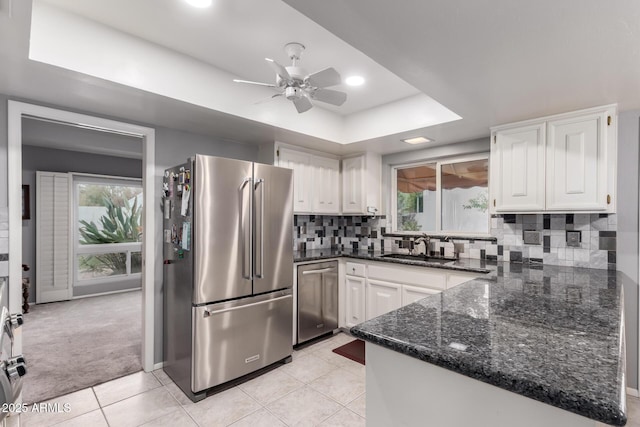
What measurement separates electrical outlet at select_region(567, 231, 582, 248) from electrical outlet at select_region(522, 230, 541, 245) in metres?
0.21

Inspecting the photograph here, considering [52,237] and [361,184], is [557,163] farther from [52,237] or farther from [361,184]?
[52,237]

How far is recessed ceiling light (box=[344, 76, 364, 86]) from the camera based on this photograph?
2535mm

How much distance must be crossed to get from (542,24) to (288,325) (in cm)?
271

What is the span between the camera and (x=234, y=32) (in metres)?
1.93

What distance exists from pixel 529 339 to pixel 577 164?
1899mm

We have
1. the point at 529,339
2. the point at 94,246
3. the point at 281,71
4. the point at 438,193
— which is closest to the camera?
the point at 529,339

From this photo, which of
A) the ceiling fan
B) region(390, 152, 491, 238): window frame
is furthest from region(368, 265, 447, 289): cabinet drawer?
the ceiling fan

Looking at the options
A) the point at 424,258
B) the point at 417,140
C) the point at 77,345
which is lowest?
the point at 77,345

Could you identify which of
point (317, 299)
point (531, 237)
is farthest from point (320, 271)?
point (531, 237)

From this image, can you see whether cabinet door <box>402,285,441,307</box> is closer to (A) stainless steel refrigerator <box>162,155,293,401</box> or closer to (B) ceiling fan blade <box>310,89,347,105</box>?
(A) stainless steel refrigerator <box>162,155,293,401</box>

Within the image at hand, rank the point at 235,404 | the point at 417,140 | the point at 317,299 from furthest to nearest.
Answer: the point at 317,299 → the point at 417,140 → the point at 235,404

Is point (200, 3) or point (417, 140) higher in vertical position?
point (200, 3)

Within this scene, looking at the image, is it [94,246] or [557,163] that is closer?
[557,163]

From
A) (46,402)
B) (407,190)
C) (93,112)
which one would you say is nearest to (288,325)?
(46,402)
